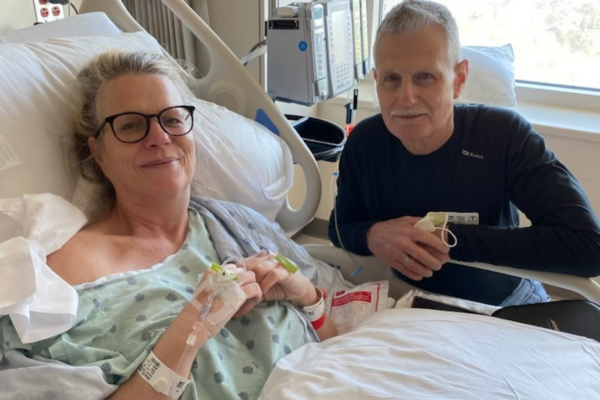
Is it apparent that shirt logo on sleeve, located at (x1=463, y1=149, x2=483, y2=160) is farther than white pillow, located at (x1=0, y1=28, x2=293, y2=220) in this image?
Yes

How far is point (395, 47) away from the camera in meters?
1.36

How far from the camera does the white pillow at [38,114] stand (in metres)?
1.20

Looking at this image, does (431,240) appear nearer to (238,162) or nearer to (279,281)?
(279,281)

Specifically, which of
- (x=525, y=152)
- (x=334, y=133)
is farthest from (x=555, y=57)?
(x=525, y=152)

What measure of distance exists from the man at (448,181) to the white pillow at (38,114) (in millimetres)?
777

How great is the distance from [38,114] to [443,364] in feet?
3.50

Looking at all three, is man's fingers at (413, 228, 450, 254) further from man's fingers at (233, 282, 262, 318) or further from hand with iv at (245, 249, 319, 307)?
man's fingers at (233, 282, 262, 318)

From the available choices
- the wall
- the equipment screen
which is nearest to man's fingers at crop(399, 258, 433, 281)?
the equipment screen

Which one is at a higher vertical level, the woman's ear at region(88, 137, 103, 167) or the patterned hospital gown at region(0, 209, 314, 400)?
the woman's ear at region(88, 137, 103, 167)

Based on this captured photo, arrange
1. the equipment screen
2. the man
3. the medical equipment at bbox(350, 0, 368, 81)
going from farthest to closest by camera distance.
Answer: the medical equipment at bbox(350, 0, 368, 81), the equipment screen, the man

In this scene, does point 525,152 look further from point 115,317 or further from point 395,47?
point 115,317

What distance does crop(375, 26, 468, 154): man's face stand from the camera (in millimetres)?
1345

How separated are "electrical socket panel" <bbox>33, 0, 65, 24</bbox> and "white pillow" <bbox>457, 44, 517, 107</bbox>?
1.88 m

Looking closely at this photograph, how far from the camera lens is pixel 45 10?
1.85m
